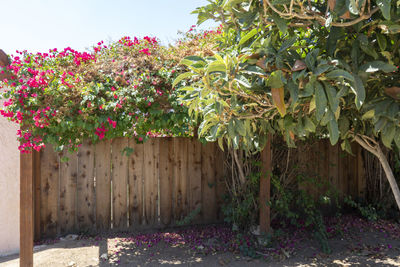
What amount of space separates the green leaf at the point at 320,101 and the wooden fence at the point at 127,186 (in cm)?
305

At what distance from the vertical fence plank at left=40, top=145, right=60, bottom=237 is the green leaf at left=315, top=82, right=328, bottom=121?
3548 mm

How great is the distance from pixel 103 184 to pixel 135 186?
43 cm

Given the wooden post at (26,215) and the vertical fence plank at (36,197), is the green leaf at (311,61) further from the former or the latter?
the vertical fence plank at (36,197)

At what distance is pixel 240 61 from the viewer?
1458 mm

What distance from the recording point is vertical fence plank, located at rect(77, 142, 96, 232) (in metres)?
3.87

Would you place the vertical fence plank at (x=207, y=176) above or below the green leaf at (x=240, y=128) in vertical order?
below

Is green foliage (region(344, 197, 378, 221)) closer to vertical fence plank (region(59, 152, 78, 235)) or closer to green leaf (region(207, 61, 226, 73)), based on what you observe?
green leaf (region(207, 61, 226, 73))

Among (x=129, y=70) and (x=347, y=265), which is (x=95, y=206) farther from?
(x=347, y=265)

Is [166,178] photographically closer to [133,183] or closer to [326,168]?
[133,183]

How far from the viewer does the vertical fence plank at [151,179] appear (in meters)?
4.07

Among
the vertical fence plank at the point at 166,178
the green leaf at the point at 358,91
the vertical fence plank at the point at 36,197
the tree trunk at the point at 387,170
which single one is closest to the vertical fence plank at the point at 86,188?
the vertical fence plank at the point at 36,197

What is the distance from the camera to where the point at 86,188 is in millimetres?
3885

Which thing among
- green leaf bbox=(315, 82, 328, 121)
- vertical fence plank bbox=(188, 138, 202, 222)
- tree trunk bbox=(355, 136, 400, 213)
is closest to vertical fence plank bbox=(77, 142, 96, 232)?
vertical fence plank bbox=(188, 138, 202, 222)

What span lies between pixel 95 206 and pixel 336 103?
3550mm
